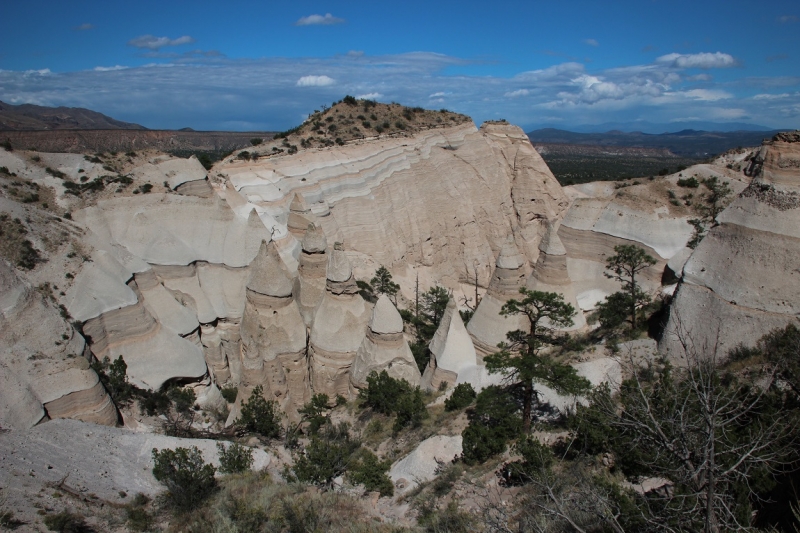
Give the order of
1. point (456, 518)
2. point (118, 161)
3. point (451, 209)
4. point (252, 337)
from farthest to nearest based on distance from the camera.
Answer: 1. point (451, 209)
2. point (118, 161)
3. point (252, 337)
4. point (456, 518)

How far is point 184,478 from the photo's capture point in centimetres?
981

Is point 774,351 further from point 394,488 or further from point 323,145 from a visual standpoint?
point 323,145

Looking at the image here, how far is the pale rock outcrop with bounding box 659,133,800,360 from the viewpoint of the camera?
11.8 metres

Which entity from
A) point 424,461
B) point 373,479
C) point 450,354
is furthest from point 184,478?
point 450,354

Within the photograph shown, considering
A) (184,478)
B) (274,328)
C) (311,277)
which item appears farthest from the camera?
(311,277)

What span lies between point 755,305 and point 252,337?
47.4 ft

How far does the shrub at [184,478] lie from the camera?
31.7 ft

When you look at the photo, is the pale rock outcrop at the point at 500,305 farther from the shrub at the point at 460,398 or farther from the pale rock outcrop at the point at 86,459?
the pale rock outcrop at the point at 86,459

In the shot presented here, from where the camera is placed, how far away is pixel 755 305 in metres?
12.1

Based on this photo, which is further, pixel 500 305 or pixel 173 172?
pixel 173 172

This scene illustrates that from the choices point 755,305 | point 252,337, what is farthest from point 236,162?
point 755,305

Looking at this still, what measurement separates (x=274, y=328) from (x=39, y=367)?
6344 millimetres

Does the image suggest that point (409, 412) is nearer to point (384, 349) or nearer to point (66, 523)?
point (384, 349)

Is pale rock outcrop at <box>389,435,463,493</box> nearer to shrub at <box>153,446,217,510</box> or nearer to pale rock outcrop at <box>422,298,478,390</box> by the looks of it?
pale rock outcrop at <box>422,298,478,390</box>
